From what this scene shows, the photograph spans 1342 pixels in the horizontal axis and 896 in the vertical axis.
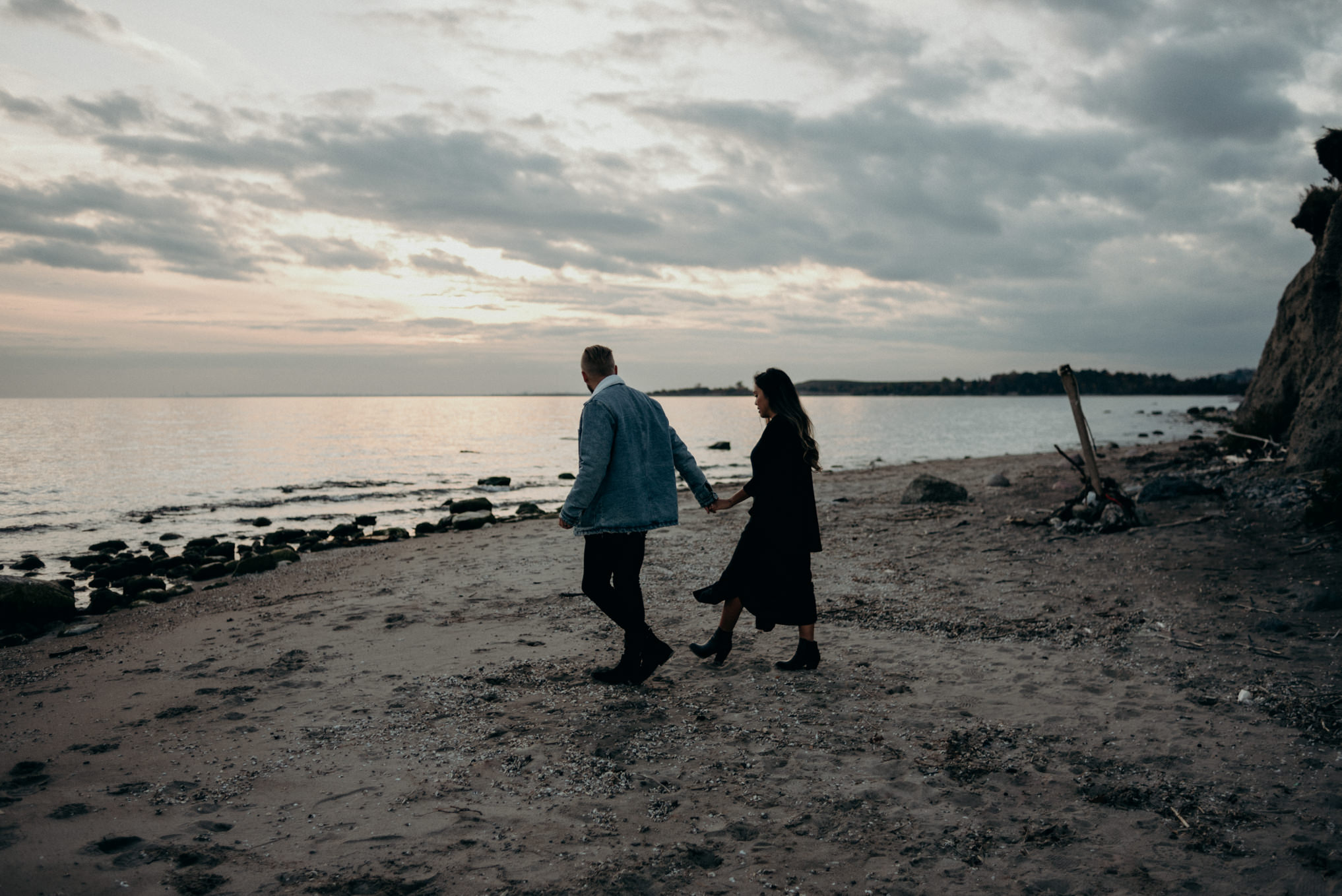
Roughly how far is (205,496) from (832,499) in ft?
73.0

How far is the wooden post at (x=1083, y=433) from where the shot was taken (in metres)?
11.3

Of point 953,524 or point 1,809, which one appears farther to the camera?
point 953,524

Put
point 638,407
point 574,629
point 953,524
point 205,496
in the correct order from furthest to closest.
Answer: point 205,496 < point 953,524 < point 574,629 < point 638,407

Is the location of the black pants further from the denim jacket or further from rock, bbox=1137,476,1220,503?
rock, bbox=1137,476,1220,503

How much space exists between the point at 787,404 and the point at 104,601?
11.0 meters

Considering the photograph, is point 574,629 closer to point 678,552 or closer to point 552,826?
point 552,826

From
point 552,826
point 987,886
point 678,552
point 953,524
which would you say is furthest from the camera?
point 953,524

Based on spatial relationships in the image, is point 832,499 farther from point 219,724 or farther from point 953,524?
point 219,724

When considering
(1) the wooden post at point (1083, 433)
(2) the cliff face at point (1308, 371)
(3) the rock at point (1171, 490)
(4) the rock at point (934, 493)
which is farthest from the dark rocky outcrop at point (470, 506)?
(2) the cliff face at point (1308, 371)

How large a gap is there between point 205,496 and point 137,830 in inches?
1033

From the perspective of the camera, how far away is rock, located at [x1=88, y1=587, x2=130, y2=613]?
34.7 ft

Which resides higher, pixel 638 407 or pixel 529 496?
pixel 638 407

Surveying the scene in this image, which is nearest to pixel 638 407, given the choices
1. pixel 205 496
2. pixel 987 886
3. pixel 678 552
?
pixel 987 886

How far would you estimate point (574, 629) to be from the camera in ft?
24.4
